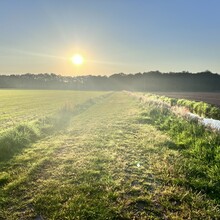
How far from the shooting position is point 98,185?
973cm

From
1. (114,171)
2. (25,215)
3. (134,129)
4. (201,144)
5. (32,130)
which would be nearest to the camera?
(25,215)

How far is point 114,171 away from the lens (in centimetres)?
1123

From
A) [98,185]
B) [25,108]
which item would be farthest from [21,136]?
[25,108]

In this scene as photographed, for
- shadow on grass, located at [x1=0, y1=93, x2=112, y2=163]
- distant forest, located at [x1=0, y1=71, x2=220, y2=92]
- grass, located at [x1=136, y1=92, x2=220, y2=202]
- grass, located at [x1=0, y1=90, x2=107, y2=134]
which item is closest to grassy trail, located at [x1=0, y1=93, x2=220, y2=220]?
grass, located at [x1=136, y1=92, x2=220, y2=202]

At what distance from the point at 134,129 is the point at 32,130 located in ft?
23.0

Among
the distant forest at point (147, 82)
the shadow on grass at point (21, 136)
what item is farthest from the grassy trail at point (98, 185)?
the distant forest at point (147, 82)

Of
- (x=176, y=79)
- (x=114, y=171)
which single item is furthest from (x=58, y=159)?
(x=176, y=79)

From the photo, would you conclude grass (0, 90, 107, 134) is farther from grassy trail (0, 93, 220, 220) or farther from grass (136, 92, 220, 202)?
grass (136, 92, 220, 202)

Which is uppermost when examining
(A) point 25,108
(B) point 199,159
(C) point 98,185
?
(B) point 199,159

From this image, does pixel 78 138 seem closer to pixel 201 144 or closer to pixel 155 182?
pixel 201 144

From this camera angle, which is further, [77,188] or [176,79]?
[176,79]

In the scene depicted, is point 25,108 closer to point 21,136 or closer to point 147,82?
point 21,136

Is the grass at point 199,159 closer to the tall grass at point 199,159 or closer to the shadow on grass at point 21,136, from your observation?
the tall grass at point 199,159

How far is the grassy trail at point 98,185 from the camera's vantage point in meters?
7.82
